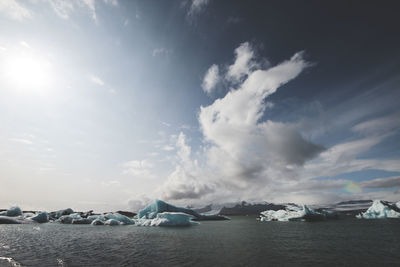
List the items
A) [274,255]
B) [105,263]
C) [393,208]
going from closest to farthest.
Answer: [105,263], [274,255], [393,208]

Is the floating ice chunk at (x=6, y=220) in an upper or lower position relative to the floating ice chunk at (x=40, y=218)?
lower

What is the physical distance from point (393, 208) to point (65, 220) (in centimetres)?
11933

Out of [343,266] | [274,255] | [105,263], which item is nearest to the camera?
[343,266]

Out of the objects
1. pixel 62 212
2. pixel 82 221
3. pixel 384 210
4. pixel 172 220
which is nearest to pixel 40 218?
pixel 62 212

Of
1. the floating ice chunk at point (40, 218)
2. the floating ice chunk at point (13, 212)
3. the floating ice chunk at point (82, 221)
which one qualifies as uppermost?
the floating ice chunk at point (13, 212)

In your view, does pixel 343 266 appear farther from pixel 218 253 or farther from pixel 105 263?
pixel 105 263

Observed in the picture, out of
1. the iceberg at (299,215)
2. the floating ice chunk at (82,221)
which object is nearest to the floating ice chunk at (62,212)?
the floating ice chunk at (82,221)

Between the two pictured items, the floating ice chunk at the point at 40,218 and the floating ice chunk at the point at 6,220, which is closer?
the floating ice chunk at the point at 6,220

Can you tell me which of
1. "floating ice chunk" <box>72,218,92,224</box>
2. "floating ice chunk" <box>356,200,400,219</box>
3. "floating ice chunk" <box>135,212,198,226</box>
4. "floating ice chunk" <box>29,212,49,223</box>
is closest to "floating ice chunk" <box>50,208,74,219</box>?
"floating ice chunk" <box>29,212,49,223</box>

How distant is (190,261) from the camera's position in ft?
44.2

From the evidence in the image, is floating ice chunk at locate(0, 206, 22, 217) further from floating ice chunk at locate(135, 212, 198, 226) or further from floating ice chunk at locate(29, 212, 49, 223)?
floating ice chunk at locate(135, 212, 198, 226)

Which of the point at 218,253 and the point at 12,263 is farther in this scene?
the point at 218,253

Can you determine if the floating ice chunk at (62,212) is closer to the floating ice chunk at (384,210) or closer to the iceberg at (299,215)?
the iceberg at (299,215)

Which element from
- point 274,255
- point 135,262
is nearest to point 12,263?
point 135,262
